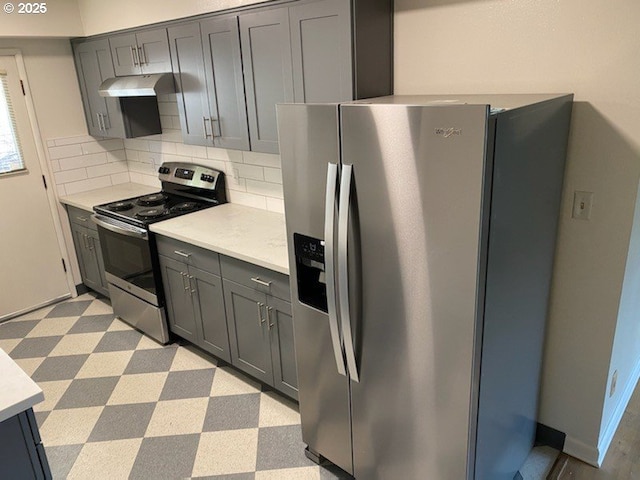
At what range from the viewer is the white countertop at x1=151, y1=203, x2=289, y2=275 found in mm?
2496

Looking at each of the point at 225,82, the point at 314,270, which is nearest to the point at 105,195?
the point at 225,82

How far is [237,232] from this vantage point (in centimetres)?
288

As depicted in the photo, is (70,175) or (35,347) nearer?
(35,347)

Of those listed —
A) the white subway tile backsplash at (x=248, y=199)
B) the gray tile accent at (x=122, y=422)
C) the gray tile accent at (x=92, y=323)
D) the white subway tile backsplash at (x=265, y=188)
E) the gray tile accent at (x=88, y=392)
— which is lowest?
the gray tile accent at (x=122, y=422)

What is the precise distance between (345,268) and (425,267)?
31 centimetres

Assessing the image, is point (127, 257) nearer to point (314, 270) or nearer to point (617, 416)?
point (314, 270)

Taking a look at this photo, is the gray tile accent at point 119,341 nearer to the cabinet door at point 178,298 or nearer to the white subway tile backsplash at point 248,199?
the cabinet door at point 178,298

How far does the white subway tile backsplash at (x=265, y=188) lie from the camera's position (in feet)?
10.5

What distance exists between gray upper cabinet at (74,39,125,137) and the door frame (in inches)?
15.5

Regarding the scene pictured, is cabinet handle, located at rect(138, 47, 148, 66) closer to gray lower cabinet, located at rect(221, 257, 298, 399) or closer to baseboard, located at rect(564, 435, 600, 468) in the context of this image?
gray lower cabinet, located at rect(221, 257, 298, 399)

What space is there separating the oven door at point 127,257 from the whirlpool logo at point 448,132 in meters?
2.28

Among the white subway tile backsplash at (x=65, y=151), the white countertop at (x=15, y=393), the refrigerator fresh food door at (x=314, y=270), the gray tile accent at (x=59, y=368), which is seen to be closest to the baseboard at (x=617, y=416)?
the refrigerator fresh food door at (x=314, y=270)

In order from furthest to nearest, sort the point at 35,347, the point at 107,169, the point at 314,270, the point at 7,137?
the point at 107,169 → the point at 7,137 → the point at 35,347 → the point at 314,270

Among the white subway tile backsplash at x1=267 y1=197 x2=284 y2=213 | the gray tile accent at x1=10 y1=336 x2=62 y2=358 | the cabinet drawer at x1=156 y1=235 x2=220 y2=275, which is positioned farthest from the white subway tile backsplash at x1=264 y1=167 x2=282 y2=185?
the gray tile accent at x1=10 y1=336 x2=62 y2=358
